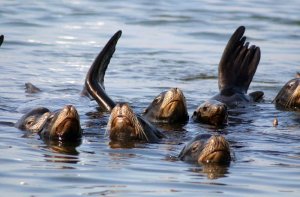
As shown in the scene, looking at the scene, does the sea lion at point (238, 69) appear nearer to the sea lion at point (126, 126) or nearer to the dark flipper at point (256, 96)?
the dark flipper at point (256, 96)

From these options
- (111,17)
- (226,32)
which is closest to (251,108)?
(226,32)

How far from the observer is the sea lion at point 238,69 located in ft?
47.4

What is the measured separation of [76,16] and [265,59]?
242 inches

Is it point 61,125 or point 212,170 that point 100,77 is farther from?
point 212,170

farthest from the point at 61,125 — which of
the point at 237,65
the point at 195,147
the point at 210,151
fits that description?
the point at 237,65

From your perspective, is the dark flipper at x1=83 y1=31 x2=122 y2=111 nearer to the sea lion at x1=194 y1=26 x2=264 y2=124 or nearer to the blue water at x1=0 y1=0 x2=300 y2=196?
the blue water at x1=0 y1=0 x2=300 y2=196

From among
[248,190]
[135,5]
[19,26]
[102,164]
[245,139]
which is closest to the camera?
[248,190]

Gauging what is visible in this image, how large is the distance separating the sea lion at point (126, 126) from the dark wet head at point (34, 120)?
0.73 metres

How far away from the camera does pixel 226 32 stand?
2188 centimetres

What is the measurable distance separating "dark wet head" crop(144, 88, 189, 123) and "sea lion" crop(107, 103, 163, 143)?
1.26 metres

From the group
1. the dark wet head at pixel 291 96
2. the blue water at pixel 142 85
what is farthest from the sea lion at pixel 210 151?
the dark wet head at pixel 291 96

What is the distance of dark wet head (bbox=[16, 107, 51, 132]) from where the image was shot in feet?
37.8

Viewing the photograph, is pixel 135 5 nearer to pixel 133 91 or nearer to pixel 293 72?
pixel 293 72

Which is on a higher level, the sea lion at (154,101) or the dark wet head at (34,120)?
the sea lion at (154,101)
